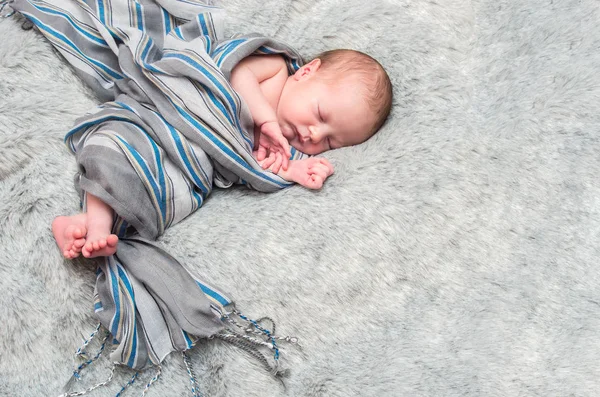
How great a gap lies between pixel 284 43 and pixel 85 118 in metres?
0.46

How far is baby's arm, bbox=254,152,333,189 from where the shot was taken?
125 centimetres

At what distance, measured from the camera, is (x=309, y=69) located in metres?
1.40

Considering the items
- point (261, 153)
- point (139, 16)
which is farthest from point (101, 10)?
point (261, 153)

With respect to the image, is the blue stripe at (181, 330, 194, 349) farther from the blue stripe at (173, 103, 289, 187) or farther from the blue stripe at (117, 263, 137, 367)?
the blue stripe at (173, 103, 289, 187)

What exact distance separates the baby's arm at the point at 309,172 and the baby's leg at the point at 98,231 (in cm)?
36

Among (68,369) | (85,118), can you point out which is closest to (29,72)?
(85,118)

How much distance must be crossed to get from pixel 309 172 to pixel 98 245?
1.44ft

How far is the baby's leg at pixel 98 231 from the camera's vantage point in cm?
106

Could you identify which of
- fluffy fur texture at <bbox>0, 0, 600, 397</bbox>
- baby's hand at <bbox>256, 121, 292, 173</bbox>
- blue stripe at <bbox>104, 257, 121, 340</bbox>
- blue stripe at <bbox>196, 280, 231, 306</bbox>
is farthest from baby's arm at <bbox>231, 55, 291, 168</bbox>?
blue stripe at <bbox>104, 257, 121, 340</bbox>

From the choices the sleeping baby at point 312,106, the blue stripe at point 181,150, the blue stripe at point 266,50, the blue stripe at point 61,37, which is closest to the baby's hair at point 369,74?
the sleeping baby at point 312,106

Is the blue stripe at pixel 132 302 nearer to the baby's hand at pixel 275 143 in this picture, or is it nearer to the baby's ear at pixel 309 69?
the baby's hand at pixel 275 143

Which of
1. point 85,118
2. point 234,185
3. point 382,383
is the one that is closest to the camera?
point 382,383

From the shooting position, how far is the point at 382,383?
108 centimetres

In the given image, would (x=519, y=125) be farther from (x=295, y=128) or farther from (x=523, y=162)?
(x=295, y=128)
